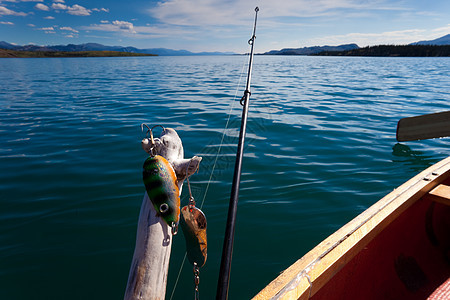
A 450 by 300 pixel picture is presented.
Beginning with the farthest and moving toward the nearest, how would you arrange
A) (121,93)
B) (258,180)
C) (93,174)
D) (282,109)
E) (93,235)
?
(121,93) < (282,109) < (93,174) < (258,180) < (93,235)

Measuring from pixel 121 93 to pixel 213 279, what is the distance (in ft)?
49.2

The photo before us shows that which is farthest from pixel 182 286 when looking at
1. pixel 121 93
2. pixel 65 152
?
pixel 121 93

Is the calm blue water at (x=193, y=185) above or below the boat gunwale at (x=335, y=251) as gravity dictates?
below

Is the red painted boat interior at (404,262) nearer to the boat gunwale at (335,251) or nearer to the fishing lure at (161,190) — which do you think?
the boat gunwale at (335,251)

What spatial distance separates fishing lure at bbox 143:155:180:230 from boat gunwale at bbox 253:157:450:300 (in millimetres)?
718

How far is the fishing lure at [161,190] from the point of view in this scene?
171cm

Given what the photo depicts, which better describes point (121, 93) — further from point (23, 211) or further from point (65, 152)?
point (23, 211)

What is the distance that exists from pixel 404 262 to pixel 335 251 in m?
1.57

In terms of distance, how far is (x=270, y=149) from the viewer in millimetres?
6836

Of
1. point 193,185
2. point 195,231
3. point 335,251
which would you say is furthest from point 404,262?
point 193,185

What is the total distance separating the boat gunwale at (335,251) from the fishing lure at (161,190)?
718 millimetres

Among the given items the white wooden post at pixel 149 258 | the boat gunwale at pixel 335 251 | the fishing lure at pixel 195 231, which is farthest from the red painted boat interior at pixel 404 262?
the white wooden post at pixel 149 258

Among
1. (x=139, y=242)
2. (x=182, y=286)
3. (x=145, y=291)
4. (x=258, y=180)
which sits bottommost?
(x=182, y=286)

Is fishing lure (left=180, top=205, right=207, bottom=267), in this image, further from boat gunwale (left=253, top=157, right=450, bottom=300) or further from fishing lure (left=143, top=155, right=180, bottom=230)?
boat gunwale (left=253, top=157, right=450, bottom=300)
